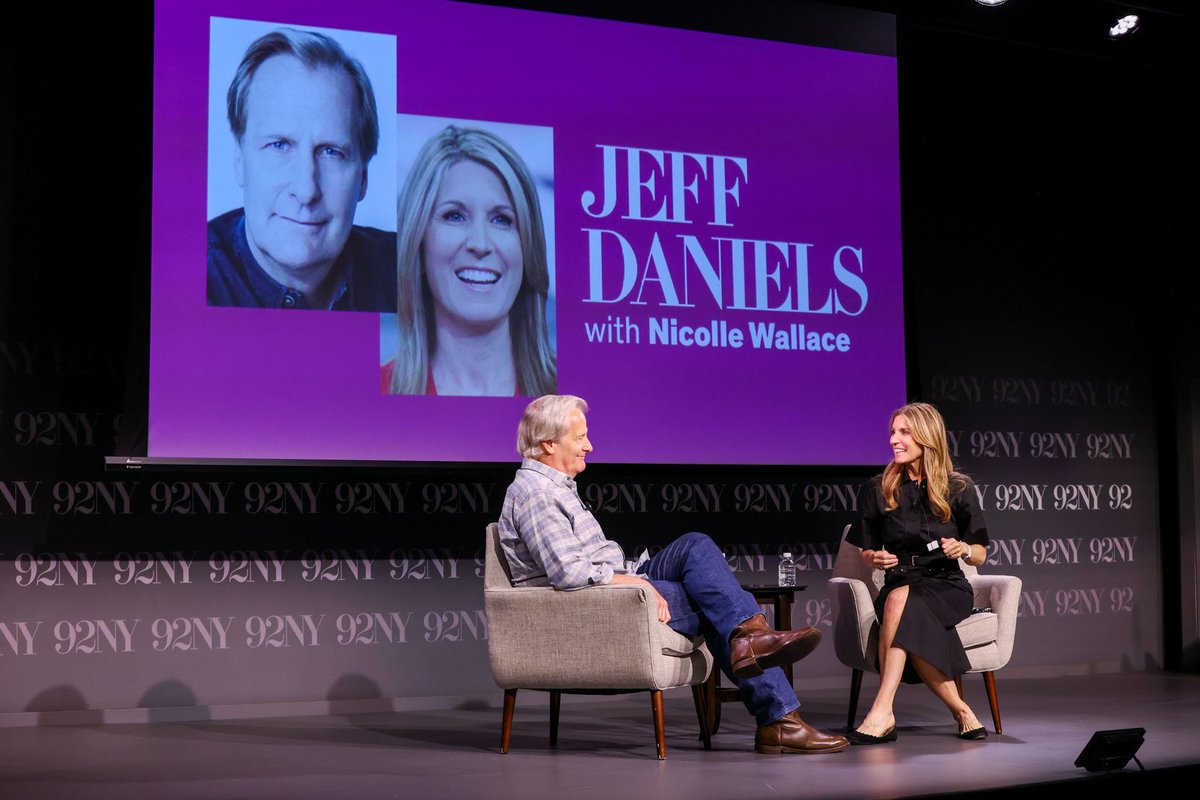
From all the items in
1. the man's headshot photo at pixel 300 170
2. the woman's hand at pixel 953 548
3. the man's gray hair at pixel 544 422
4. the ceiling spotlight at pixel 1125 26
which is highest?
the ceiling spotlight at pixel 1125 26

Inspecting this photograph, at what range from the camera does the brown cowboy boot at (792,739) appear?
3.98 metres

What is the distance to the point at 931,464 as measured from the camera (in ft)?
14.8

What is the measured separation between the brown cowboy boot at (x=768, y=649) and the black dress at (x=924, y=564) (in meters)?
0.71

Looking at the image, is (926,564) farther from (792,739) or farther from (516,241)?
(516,241)

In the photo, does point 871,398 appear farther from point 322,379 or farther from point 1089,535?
point 322,379

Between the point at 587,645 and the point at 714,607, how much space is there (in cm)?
40

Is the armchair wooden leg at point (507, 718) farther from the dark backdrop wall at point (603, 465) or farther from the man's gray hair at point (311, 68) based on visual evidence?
the man's gray hair at point (311, 68)

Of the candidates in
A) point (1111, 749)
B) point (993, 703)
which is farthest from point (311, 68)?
point (1111, 749)

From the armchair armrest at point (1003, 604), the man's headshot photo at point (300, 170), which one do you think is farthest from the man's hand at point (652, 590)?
the man's headshot photo at point (300, 170)

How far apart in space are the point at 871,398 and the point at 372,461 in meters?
2.31

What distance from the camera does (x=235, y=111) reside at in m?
5.04

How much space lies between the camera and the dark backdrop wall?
501 centimetres

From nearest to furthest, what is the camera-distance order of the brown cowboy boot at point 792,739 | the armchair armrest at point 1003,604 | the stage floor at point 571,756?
the stage floor at point 571,756 → the brown cowboy boot at point 792,739 → the armchair armrest at point 1003,604

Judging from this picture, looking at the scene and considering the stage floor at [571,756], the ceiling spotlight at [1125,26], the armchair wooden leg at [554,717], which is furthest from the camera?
the ceiling spotlight at [1125,26]
